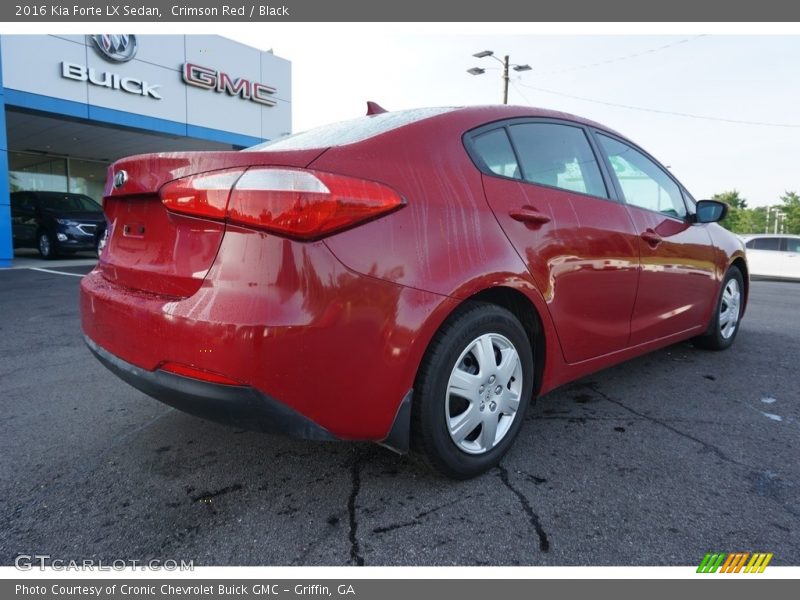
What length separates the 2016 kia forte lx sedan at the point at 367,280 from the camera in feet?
5.44

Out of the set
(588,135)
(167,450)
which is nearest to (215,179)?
(167,450)

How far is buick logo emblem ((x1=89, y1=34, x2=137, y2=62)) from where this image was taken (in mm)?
12828

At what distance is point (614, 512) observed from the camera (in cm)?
192

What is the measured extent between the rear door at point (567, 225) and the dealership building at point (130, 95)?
1208cm

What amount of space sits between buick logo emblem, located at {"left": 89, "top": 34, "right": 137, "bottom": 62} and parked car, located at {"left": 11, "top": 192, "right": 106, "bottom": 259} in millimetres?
3562

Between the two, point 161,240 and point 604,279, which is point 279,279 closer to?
point 161,240

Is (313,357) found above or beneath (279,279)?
beneath

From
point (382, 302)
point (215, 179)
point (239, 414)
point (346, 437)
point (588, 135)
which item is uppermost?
point (588, 135)

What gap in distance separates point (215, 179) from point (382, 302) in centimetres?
69

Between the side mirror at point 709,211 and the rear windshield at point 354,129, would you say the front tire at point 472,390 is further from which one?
the side mirror at point 709,211

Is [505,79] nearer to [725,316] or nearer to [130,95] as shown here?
[130,95]

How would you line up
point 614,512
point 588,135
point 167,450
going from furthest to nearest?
point 588,135 < point 167,450 < point 614,512

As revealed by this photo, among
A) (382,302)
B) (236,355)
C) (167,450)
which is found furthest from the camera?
(167,450)

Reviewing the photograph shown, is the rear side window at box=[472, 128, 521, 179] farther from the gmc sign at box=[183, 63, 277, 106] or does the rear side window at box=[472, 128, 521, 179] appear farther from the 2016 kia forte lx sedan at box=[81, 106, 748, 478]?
the gmc sign at box=[183, 63, 277, 106]
